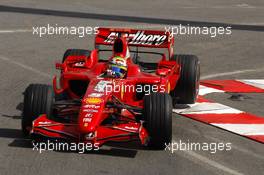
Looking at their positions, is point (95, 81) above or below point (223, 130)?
above

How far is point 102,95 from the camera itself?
10172mm

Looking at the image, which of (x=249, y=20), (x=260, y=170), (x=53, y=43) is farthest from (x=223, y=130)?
(x=249, y=20)

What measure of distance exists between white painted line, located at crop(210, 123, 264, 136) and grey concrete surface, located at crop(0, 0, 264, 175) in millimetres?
176

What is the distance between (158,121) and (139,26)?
12691 mm

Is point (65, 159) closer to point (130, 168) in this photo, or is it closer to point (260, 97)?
point (130, 168)

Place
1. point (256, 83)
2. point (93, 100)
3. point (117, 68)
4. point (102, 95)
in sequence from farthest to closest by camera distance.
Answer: point (256, 83)
point (117, 68)
point (102, 95)
point (93, 100)

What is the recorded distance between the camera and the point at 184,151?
1000 cm

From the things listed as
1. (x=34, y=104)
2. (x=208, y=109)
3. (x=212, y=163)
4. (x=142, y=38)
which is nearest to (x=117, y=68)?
(x=34, y=104)

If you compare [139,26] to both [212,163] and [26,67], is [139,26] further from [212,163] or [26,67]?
[212,163]

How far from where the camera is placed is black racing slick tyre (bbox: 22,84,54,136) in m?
10.0

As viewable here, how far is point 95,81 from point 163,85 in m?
1.01

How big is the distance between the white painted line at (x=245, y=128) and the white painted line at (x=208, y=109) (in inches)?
32.7

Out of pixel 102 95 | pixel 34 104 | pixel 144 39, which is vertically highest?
pixel 144 39

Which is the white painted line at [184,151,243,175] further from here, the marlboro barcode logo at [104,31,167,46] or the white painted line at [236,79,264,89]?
the white painted line at [236,79,264,89]
